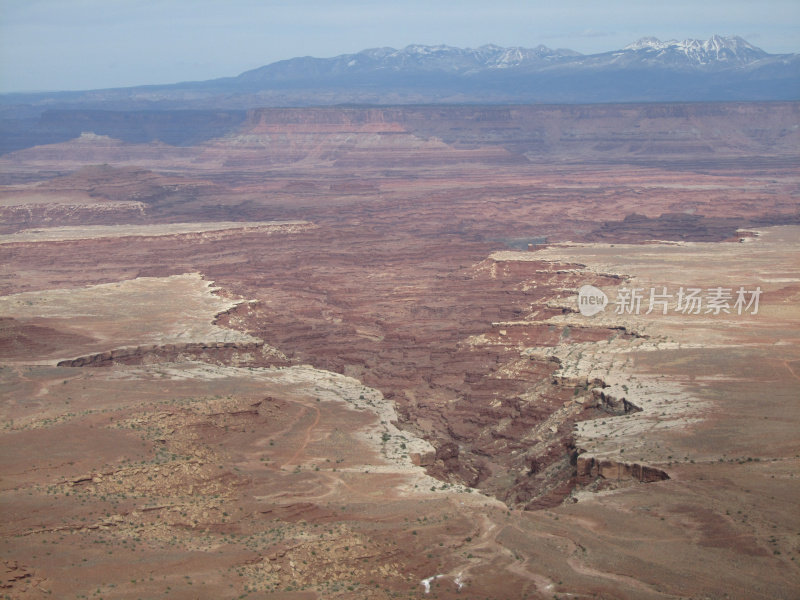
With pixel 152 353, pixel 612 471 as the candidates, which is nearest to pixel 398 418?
Answer: pixel 612 471

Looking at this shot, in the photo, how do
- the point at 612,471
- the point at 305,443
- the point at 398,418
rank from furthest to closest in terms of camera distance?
the point at 398,418 → the point at 305,443 → the point at 612,471

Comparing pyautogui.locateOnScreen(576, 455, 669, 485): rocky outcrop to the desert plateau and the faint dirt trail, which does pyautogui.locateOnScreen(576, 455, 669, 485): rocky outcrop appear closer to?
the desert plateau

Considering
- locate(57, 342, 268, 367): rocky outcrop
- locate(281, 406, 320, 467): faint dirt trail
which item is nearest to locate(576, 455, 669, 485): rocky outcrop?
locate(281, 406, 320, 467): faint dirt trail

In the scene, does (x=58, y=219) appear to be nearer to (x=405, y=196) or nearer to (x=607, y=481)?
Result: (x=405, y=196)

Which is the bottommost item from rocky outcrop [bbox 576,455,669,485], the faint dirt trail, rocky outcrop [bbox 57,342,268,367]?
rocky outcrop [bbox 57,342,268,367]

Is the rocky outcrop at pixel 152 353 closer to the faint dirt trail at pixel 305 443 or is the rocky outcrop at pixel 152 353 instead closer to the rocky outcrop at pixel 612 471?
the faint dirt trail at pixel 305 443

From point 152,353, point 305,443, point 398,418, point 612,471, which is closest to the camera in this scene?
point 612,471

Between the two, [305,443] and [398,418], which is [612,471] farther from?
[398,418]

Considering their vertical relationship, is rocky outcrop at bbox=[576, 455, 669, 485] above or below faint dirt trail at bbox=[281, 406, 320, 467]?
above

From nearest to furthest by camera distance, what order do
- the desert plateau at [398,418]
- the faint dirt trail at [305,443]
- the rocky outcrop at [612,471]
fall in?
the desert plateau at [398,418] < the rocky outcrop at [612,471] < the faint dirt trail at [305,443]

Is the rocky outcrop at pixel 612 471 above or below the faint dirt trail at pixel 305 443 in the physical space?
above

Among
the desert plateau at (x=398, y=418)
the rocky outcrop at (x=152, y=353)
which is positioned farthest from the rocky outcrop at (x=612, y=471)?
the rocky outcrop at (x=152, y=353)

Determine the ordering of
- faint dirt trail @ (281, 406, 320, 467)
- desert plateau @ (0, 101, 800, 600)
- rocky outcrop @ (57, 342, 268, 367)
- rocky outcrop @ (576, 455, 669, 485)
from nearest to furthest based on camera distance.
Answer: desert plateau @ (0, 101, 800, 600) → rocky outcrop @ (576, 455, 669, 485) → faint dirt trail @ (281, 406, 320, 467) → rocky outcrop @ (57, 342, 268, 367)
